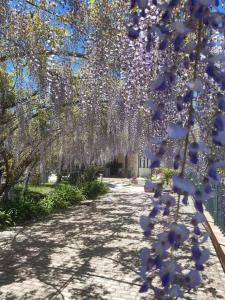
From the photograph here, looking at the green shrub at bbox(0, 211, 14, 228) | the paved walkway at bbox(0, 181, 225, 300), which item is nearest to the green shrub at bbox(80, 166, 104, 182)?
the paved walkway at bbox(0, 181, 225, 300)

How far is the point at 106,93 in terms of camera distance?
297 inches

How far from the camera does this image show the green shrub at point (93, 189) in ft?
50.9

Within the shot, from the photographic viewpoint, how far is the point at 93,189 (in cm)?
1617

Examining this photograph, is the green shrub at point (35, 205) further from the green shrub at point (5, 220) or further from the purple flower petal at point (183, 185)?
the purple flower petal at point (183, 185)

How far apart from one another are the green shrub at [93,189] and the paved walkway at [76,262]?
5614 millimetres

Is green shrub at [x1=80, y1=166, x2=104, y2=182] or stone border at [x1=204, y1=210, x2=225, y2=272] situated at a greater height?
green shrub at [x1=80, y1=166, x2=104, y2=182]

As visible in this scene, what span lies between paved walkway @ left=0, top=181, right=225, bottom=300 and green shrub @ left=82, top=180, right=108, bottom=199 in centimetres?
561

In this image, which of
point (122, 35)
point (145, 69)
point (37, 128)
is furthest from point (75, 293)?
point (37, 128)

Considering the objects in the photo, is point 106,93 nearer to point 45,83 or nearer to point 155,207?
point 45,83

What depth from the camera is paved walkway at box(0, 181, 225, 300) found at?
14.8 feet

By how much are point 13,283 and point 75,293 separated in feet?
2.75

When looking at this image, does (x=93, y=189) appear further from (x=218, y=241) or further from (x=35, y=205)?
(x=218, y=241)

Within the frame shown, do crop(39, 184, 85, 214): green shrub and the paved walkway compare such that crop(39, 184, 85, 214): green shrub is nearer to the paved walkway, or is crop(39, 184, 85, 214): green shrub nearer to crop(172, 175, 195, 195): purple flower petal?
the paved walkway

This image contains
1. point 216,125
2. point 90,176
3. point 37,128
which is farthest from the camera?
point 90,176
